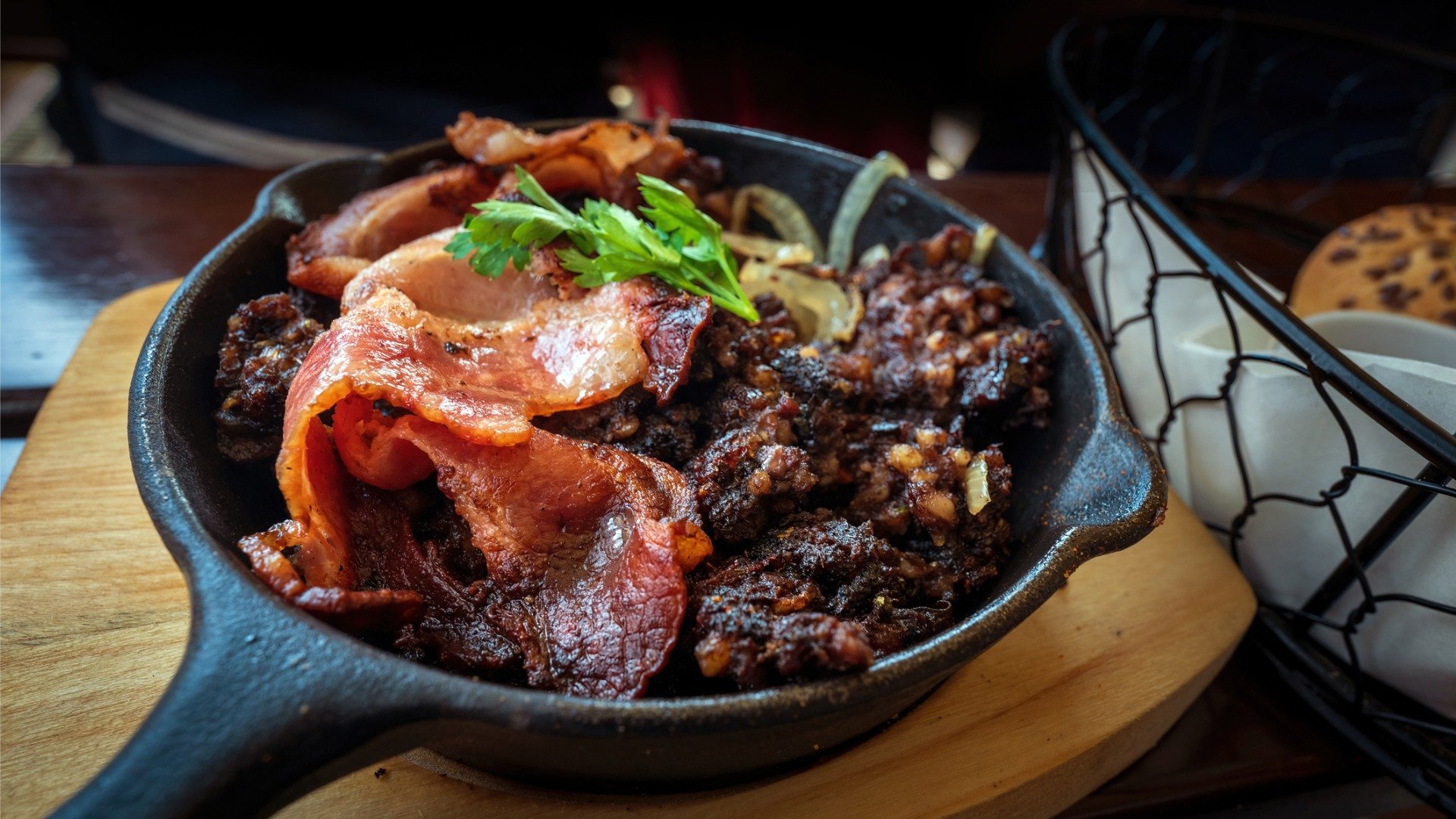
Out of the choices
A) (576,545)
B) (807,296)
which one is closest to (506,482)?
(576,545)

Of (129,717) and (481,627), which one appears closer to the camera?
(481,627)

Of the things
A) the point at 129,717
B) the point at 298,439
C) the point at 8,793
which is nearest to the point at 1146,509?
the point at 298,439

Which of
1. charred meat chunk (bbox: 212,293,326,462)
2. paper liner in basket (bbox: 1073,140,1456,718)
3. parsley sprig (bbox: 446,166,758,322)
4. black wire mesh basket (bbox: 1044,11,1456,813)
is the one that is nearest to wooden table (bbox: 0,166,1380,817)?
black wire mesh basket (bbox: 1044,11,1456,813)

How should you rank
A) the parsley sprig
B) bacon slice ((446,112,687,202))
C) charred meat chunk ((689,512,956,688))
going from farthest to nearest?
bacon slice ((446,112,687,202)), the parsley sprig, charred meat chunk ((689,512,956,688))

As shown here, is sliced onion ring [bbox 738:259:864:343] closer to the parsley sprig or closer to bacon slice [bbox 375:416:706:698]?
the parsley sprig

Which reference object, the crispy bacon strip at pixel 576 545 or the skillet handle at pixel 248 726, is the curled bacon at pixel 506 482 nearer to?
the crispy bacon strip at pixel 576 545

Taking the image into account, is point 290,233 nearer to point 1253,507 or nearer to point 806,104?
point 1253,507

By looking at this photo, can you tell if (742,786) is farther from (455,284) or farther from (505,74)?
(505,74)
